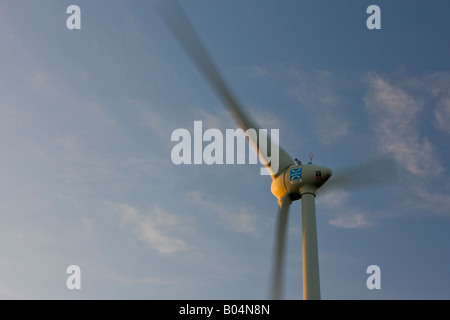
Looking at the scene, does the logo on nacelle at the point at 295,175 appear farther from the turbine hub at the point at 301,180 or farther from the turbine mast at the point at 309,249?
the turbine mast at the point at 309,249

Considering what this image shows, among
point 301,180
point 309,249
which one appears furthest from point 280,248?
point 301,180

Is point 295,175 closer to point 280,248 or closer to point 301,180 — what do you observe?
point 301,180

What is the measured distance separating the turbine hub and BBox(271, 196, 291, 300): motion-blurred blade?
53cm

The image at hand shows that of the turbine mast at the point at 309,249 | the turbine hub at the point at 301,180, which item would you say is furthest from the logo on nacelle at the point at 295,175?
the turbine mast at the point at 309,249

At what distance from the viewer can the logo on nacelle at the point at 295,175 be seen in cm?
2770

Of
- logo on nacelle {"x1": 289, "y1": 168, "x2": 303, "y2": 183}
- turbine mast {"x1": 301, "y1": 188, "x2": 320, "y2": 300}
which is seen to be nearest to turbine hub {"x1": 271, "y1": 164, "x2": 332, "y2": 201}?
logo on nacelle {"x1": 289, "y1": 168, "x2": 303, "y2": 183}

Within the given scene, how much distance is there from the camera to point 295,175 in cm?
2788
